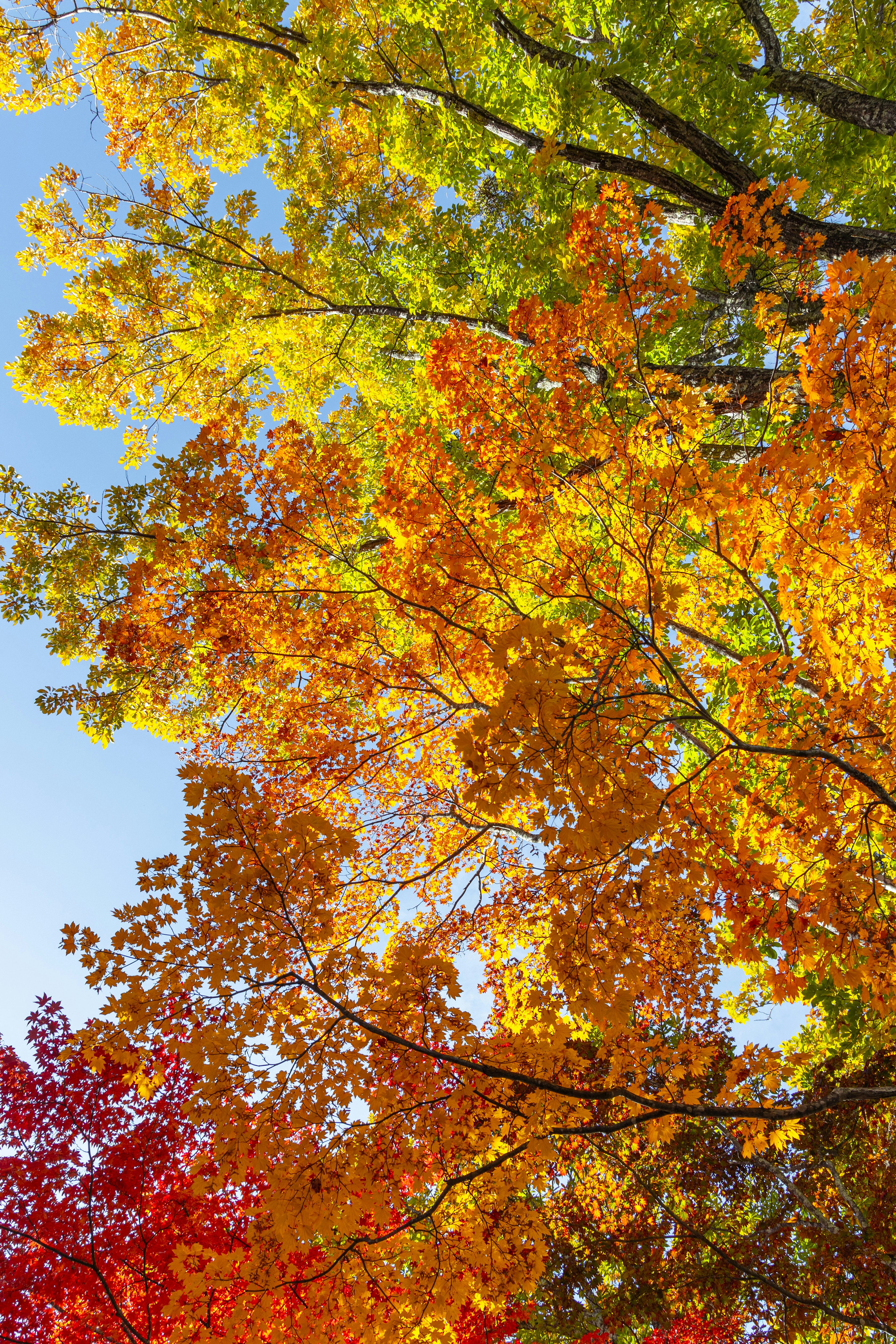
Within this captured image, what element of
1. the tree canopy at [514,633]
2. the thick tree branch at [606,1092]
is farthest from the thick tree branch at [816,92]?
the thick tree branch at [606,1092]

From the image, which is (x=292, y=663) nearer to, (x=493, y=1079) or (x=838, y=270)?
(x=493, y=1079)

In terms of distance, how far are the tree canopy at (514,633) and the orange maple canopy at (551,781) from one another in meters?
0.04

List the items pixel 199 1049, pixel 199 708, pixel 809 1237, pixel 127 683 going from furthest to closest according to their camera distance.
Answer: pixel 199 708, pixel 127 683, pixel 809 1237, pixel 199 1049

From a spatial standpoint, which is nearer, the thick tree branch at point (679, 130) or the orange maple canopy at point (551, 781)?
the orange maple canopy at point (551, 781)

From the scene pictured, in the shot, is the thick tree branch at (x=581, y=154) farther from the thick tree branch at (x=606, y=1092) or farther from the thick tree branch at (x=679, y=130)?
the thick tree branch at (x=606, y=1092)

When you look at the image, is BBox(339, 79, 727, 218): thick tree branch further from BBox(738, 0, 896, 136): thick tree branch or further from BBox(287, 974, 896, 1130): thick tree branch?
BBox(287, 974, 896, 1130): thick tree branch

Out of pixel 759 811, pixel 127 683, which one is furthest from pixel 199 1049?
pixel 127 683

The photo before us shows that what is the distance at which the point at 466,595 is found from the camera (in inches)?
227

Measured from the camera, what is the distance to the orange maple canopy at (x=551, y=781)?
10.0 ft

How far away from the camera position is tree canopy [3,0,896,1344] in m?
3.14

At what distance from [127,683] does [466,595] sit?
4672 mm

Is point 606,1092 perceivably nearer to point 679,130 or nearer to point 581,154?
point 581,154

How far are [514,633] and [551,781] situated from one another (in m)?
0.76

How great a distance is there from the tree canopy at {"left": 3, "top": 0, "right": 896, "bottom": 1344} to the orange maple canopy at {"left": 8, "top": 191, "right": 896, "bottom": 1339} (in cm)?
4
